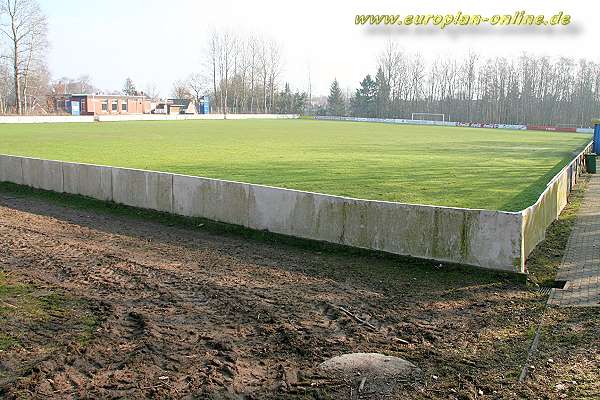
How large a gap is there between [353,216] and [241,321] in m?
4.10

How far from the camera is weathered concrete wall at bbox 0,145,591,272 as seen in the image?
9.33m

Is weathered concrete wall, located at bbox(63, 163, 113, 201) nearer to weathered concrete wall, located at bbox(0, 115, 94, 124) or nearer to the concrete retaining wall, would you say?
the concrete retaining wall

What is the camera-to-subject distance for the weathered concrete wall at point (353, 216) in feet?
30.6

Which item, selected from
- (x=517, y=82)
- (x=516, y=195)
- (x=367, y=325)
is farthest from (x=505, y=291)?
(x=517, y=82)

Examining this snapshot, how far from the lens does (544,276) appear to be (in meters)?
9.26

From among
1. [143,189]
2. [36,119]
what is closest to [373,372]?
[143,189]

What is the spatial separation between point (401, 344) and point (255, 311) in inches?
76.7

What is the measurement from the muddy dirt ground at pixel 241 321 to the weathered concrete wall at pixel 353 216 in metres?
0.38

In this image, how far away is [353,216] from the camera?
10648mm

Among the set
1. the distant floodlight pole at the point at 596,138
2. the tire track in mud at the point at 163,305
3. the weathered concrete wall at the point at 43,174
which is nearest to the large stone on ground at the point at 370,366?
the tire track in mud at the point at 163,305

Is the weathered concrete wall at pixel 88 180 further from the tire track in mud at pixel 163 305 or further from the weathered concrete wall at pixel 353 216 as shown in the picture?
the tire track in mud at pixel 163 305

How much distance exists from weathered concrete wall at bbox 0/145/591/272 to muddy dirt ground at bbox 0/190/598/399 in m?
0.38

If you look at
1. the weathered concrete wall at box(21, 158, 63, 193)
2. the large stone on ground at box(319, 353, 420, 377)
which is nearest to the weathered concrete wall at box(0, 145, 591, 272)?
the weathered concrete wall at box(21, 158, 63, 193)

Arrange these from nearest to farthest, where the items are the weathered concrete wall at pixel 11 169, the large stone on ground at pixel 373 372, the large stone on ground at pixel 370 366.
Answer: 1. the large stone on ground at pixel 373 372
2. the large stone on ground at pixel 370 366
3. the weathered concrete wall at pixel 11 169
